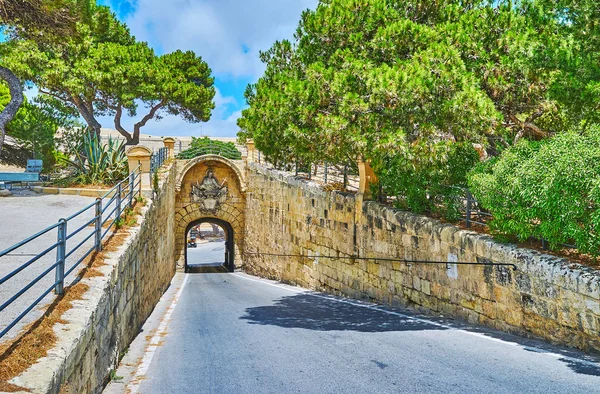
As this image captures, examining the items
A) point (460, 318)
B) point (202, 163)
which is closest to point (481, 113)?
point (460, 318)

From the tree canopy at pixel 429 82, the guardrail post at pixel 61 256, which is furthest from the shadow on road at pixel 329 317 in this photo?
the guardrail post at pixel 61 256

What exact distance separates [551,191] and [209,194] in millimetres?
19867

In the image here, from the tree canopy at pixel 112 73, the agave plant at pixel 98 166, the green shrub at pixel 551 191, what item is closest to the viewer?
the green shrub at pixel 551 191

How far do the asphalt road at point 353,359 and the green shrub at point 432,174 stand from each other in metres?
2.47

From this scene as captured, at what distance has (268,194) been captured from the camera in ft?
67.5

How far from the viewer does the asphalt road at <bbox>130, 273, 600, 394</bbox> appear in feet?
17.4

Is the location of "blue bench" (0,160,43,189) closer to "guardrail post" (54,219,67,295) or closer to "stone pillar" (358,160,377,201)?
"stone pillar" (358,160,377,201)

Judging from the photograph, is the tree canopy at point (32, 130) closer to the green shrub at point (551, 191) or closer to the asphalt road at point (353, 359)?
the asphalt road at point (353, 359)

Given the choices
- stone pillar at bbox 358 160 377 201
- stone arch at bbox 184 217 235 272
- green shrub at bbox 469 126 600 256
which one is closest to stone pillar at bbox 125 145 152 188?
stone pillar at bbox 358 160 377 201

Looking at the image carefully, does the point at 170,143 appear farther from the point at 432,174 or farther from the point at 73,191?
the point at 432,174

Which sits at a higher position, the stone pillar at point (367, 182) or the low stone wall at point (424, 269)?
the stone pillar at point (367, 182)

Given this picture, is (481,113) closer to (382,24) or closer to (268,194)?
(382,24)

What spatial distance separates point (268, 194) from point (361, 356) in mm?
14479

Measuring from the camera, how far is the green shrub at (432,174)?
9445 mm
